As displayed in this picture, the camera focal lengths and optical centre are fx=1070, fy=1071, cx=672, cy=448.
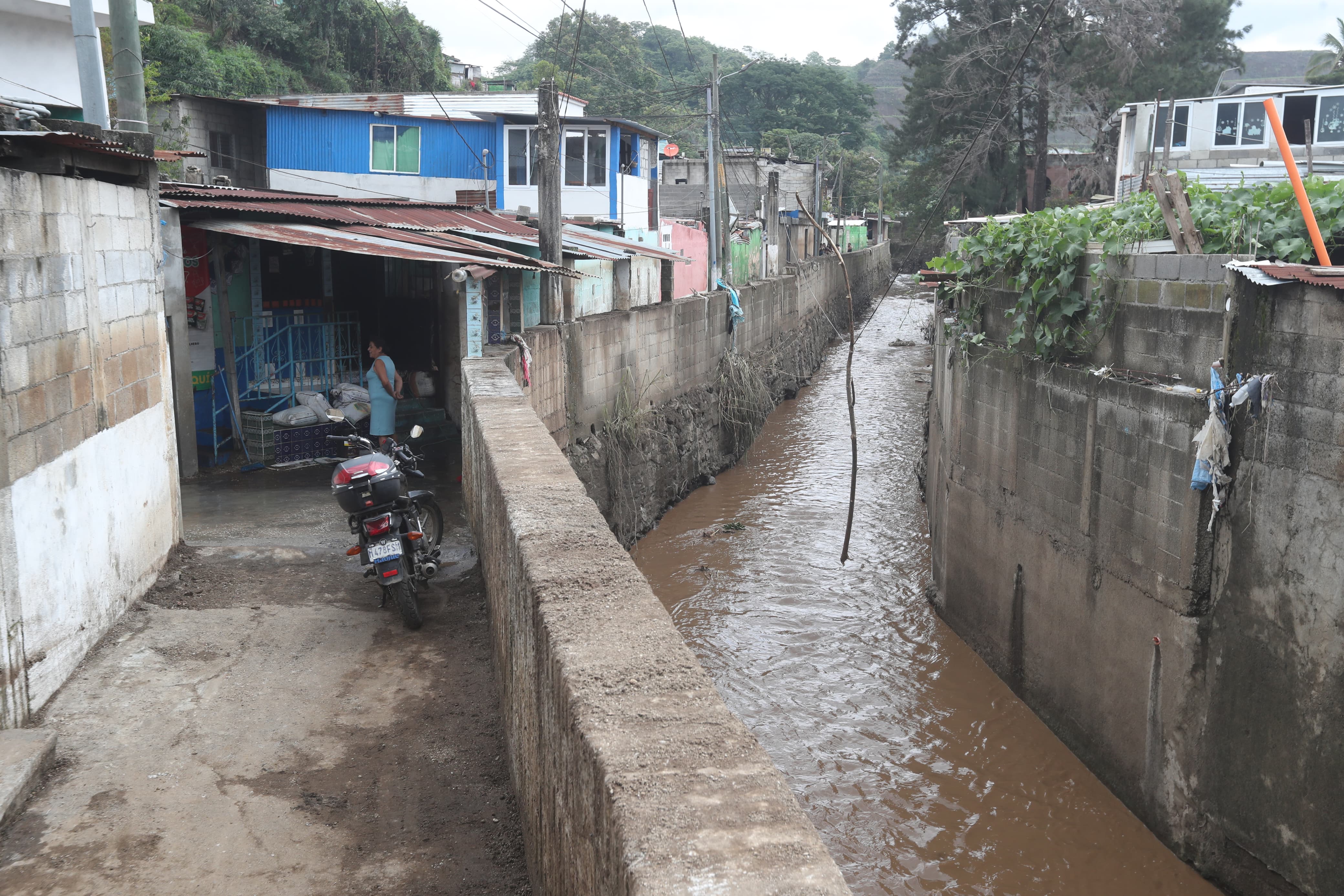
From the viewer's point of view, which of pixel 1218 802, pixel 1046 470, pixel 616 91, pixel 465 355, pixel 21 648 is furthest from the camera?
pixel 616 91

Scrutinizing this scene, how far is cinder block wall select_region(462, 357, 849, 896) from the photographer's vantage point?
6.23 ft

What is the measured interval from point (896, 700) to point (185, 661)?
5.89 meters

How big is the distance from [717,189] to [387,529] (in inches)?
623

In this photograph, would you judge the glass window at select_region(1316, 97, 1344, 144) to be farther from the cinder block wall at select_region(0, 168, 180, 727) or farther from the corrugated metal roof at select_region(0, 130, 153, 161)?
the corrugated metal roof at select_region(0, 130, 153, 161)

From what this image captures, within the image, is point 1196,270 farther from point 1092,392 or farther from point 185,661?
point 185,661

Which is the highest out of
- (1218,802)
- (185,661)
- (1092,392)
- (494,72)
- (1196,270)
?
(494,72)

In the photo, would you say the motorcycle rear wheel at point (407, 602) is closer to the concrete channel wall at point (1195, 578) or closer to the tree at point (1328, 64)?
the concrete channel wall at point (1195, 578)

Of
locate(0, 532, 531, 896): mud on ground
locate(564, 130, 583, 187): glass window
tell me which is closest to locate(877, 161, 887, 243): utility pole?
locate(564, 130, 583, 187): glass window

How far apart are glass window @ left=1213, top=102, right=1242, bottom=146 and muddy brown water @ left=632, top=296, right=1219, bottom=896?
12.4 meters

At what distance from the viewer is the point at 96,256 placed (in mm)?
5480

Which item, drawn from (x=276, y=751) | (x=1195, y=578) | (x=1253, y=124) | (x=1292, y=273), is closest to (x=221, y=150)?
(x=1253, y=124)

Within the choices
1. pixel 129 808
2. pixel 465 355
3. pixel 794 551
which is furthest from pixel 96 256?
pixel 794 551

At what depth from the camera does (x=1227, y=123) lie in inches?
886

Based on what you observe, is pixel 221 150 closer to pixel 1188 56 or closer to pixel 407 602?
pixel 407 602
